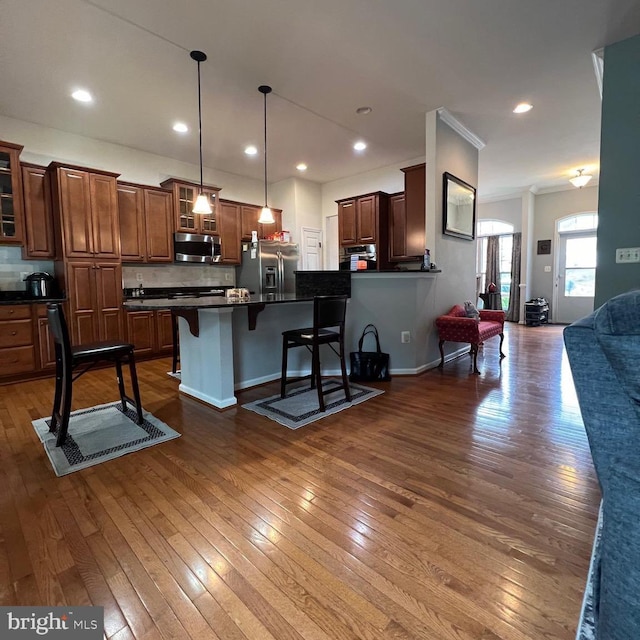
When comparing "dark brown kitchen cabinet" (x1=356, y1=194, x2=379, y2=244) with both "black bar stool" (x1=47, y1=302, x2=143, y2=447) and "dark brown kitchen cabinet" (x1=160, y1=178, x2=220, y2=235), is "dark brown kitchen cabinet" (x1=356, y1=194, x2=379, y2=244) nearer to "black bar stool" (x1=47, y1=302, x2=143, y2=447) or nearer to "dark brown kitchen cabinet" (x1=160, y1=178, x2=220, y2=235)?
"dark brown kitchen cabinet" (x1=160, y1=178, x2=220, y2=235)

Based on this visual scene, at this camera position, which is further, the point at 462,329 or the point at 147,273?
the point at 147,273

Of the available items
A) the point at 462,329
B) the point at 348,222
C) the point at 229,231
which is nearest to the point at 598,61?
the point at 462,329

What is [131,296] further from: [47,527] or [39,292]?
[47,527]

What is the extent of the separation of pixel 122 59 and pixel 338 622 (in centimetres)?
416

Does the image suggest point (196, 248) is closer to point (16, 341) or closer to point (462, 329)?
point (16, 341)

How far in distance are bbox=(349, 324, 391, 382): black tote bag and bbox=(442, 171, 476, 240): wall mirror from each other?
5.94 feet

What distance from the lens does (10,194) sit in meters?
3.92

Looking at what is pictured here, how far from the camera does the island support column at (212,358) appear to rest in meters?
2.86

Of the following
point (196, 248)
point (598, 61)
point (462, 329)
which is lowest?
point (462, 329)

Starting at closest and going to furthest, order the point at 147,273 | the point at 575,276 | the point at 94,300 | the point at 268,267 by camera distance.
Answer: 1. the point at 94,300
2. the point at 147,273
3. the point at 268,267
4. the point at 575,276

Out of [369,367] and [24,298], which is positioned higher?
[24,298]

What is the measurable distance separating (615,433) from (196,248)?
5.62m

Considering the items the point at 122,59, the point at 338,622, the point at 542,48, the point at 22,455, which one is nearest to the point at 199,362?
the point at 22,455

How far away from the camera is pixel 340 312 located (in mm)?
3059
